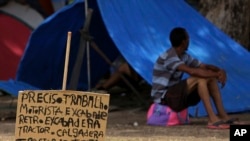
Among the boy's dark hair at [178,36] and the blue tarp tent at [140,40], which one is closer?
the boy's dark hair at [178,36]

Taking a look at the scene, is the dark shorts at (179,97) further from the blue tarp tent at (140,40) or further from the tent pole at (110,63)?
the tent pole at (110,63)

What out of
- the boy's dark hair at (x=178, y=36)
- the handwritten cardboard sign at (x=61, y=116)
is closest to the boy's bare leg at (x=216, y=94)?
the boy's dark hair at (x=178, y=36)

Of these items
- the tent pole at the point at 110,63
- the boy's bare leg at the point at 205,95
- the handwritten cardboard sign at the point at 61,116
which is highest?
the tent pole at the point at 110,63

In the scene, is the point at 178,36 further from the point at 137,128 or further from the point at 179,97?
the point at 137,128

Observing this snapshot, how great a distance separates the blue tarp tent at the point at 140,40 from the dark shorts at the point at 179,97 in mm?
948

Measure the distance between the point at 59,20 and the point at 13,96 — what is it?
4.82ft

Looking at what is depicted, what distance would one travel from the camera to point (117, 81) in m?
12.5

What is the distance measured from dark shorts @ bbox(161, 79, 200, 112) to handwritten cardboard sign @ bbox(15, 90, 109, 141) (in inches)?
123

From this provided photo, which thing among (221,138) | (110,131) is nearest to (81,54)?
(110,131)

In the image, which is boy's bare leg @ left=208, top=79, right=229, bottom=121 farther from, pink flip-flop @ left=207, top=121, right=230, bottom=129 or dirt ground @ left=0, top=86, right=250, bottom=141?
dirt ground @ left=0, top=86, right=250, bottom=141

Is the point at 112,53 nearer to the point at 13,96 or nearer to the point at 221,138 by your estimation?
the point at 13,96

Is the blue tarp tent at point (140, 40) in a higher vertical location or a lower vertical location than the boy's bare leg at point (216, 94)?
higher

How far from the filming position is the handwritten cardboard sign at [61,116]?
6070 mm

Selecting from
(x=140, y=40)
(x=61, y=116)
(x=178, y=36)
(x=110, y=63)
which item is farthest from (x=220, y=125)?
(x=61, y=116)
